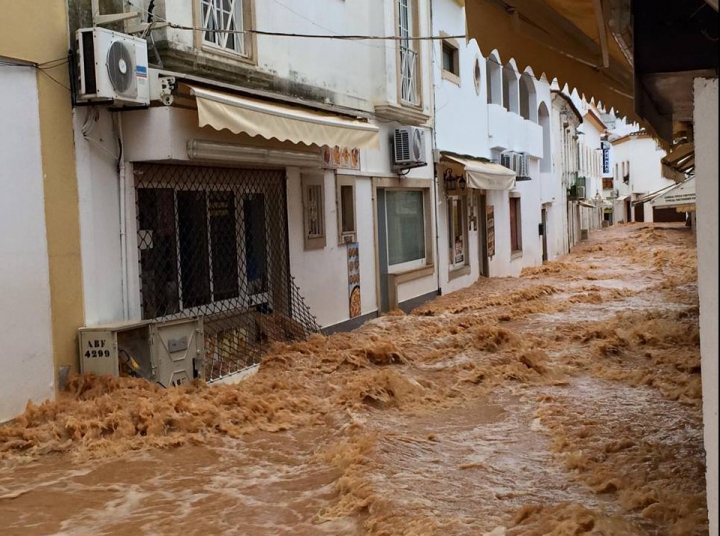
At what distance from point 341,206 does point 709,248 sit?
9.81m

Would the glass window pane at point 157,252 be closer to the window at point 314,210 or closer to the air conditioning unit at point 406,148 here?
the window at point 314,210

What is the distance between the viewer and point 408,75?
1430 centimetres

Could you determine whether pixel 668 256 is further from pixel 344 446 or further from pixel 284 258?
pixel 344 446

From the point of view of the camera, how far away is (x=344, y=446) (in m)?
6.15

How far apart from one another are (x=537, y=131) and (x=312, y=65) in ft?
52.0

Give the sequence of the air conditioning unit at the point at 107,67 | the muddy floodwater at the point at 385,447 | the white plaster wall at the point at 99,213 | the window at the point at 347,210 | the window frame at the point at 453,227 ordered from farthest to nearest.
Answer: the window frame at the point at 453,227 < the window at the point at 347,210 < the white plaster wall at the point at 99,213 < the air conditioning unit at the point at 107,67 < the muddy floodwater at the point at 385,447

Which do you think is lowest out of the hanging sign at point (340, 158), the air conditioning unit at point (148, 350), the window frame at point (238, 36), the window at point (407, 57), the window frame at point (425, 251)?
the air conditioning unit at point (148, 350)

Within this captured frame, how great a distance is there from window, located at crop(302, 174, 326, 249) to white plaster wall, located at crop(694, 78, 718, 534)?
8.37m

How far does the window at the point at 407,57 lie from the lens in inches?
549

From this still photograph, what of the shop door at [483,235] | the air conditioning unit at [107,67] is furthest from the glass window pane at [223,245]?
the shop door at [483,235]

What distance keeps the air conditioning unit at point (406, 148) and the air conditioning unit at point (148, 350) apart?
6439mm

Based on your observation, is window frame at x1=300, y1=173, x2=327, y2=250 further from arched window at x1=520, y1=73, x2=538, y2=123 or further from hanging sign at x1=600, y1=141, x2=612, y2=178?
hanging sign at x1=600, y1=141, x2=612, y2=178

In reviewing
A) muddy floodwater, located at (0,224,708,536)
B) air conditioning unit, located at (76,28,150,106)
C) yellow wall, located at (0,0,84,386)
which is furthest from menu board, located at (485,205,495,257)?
yellow wall, located at (0,0,84,386)

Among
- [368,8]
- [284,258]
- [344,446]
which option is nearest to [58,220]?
[344,446]
